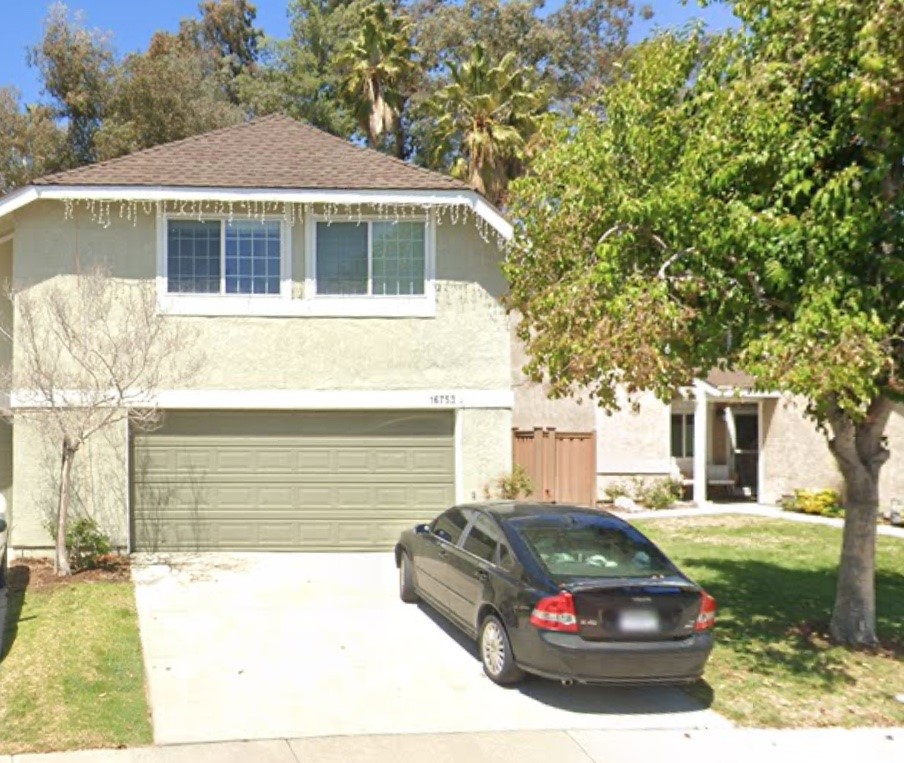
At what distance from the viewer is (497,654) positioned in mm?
7809

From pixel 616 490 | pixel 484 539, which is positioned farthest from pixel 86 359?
pixel 616 490

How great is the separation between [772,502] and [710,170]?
1456 cm

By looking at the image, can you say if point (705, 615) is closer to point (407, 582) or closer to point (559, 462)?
point (407, 582)

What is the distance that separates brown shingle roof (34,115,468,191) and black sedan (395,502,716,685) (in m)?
6.16

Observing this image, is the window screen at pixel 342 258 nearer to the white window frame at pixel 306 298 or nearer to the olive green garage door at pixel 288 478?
the white window frame at pixel 306 298

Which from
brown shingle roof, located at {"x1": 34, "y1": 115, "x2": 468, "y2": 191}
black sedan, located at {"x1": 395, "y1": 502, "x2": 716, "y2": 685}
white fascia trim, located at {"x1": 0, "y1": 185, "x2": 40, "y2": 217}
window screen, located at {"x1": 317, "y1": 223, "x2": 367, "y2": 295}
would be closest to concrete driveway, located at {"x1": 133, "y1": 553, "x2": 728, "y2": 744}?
black sedan, located at {"x1": 395, "y1": 502, "x2": 716, "y2": 685}

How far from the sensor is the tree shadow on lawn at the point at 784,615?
342 inches

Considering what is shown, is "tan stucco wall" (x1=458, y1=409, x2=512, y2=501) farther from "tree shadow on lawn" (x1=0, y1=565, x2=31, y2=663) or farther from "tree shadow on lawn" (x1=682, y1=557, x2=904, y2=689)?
"tree shadow on lawn" (x1=0, y1=565, x2=31, y2=663)

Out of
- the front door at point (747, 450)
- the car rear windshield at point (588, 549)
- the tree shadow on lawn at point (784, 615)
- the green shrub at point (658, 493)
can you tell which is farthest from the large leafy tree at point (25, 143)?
the car rear windshield at point (588, 549)

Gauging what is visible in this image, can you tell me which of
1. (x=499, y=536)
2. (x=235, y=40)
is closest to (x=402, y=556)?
(x=499, y=536)

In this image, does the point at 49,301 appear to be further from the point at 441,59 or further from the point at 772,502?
the point at 441,59

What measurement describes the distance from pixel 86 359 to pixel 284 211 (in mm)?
3455

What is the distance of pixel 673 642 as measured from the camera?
7293 millimetres

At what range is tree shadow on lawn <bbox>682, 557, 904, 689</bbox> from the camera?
28.5ft
